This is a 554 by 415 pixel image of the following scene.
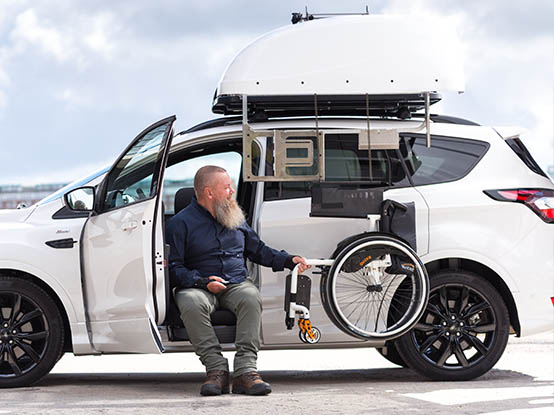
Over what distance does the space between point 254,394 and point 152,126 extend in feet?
6.44

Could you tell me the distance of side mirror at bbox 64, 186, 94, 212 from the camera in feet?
25.1

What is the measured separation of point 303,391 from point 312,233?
1.11 meters

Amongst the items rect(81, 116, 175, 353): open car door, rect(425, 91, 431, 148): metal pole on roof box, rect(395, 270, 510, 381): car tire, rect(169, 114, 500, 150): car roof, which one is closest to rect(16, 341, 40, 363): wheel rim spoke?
rect(81, 116, 175, 353): open car door

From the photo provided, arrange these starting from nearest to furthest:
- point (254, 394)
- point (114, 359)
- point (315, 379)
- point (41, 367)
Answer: point (254, 394) < point (41, 367) < point (315, 379) < point (114, 359)

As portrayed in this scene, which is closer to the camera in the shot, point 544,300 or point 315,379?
point 544,300

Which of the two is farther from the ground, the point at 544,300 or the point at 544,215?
the point at 544,215

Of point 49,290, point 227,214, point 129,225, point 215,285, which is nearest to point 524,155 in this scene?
point 227,214

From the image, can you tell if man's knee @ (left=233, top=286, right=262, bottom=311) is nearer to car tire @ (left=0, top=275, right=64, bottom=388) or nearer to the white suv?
the white suv

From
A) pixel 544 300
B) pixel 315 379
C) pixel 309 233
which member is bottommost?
pixel 315 379

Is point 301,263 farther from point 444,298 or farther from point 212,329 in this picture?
point 444,298

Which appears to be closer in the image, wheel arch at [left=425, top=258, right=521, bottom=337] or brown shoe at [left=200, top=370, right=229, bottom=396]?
brown shoe at [left=200, top=370, right=229, bottom=396]

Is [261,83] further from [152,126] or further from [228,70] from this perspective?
[152,126]

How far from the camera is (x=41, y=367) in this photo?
756 centimetres

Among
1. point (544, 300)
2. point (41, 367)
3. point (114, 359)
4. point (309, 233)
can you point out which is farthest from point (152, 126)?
point (114, 359)
